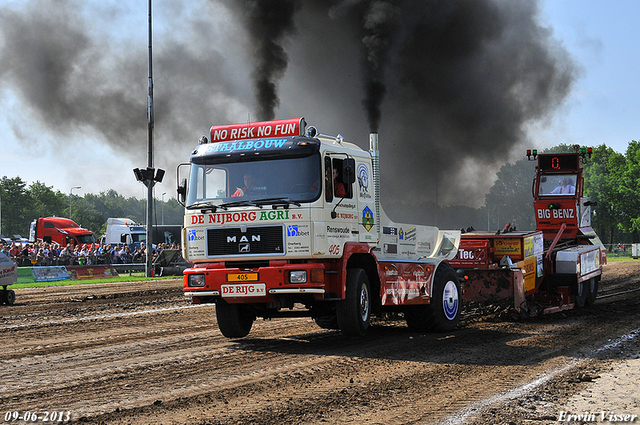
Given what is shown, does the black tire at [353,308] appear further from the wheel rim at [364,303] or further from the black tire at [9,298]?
the black tire at [9,298]

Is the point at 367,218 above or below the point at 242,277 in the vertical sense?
above

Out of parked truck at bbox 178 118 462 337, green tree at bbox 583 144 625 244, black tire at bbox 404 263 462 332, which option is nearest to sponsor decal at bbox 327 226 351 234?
parked truck at bbox 178 118 462 337

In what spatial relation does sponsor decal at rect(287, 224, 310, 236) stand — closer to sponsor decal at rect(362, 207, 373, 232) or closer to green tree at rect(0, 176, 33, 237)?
sponsor decal at rect(362, 207, 373, 232)

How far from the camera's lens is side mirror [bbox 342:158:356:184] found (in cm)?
872

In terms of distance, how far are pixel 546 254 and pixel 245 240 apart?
7.59 m

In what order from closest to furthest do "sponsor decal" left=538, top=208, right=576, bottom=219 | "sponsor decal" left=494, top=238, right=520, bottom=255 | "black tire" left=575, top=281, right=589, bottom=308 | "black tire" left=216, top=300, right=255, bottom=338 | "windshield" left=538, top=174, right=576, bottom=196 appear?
1. "black tire" left=216, top=300, right=255, bottom=338
2. "sponsor decal" left=494, top=238, right=520, bottom=255
3. "black tire" left=575, top=281, right=589, bottom=308
4. "sponsor decal" left=538, top=208, right=576, bottom=219
5. "windshield" left=538, top=174, right=576, bottom=196

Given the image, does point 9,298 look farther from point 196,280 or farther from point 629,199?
point 629,199

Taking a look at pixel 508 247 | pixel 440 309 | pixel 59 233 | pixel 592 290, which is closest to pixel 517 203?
pixel 59 233

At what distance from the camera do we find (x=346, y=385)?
6406 millimetres

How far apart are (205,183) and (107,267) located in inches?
843

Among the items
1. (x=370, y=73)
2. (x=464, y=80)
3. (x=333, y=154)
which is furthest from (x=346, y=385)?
(x=464, y=80)

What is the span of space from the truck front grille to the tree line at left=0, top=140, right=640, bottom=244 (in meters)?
8.42

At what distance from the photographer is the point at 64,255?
99.3 feet

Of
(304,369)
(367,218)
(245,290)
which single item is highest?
(367,218)
